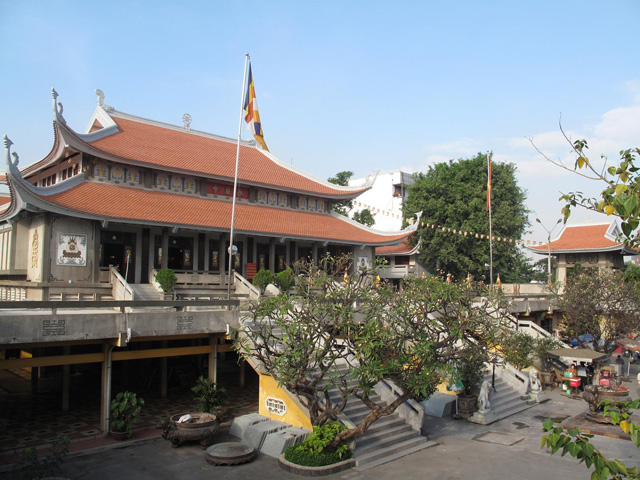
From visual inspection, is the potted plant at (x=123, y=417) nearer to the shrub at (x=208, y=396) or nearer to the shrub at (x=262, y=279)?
the shrub at (x=208, y=396)

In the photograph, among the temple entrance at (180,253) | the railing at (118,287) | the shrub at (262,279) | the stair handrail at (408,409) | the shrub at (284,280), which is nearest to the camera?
the stair handrail at (408,409)

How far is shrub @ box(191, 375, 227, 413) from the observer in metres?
15.0

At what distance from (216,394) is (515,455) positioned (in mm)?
A: 8382

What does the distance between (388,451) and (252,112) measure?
1438 centimetres

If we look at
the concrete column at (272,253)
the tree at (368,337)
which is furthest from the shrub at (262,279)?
the tree at (368,337)

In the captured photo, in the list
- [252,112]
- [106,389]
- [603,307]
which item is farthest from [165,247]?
[603,307]

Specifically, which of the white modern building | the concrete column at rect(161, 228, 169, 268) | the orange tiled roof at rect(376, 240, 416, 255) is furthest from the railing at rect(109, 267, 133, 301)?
the white modern building

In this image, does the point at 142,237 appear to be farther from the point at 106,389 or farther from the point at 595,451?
the point at 595,451

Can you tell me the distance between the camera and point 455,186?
41.0 meters

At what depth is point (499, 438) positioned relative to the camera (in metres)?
14.6

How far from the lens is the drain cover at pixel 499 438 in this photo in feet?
46.4

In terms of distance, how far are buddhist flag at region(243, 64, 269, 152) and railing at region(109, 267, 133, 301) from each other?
8.09 meters

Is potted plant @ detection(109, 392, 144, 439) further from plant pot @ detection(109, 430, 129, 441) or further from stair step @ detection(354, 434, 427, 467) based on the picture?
stair step @ detection(354, 434, 427, 467)

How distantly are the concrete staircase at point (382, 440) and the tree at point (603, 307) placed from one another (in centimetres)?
1511
